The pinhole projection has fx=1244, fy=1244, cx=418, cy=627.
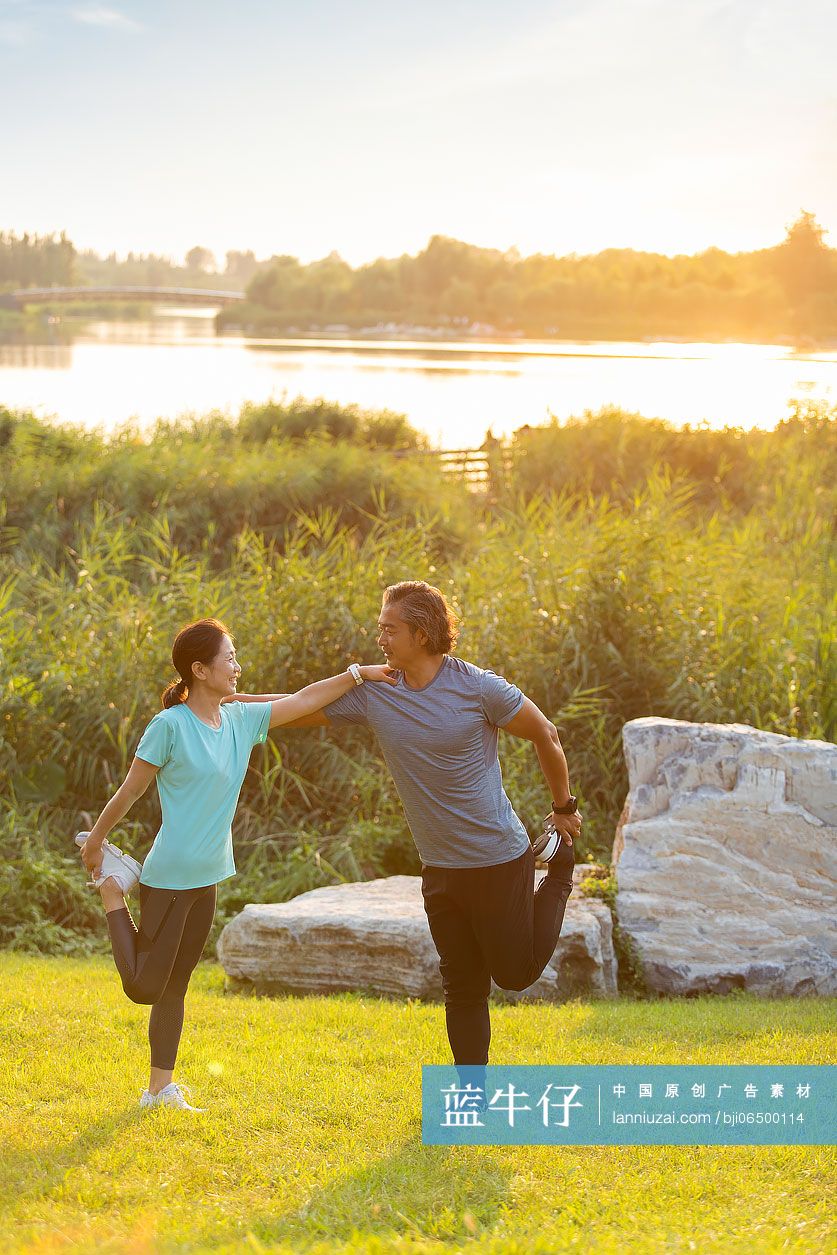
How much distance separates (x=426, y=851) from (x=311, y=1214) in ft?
3.84

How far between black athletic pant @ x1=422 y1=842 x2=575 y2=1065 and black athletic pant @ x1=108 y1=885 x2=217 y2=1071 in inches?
32.8

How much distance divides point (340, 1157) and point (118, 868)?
1.21 metres

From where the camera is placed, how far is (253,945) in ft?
21.3

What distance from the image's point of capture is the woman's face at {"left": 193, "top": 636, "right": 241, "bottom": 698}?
4270 millimetres

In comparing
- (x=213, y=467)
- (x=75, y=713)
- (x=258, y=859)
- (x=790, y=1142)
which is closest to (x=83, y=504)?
(x=213, y=467)

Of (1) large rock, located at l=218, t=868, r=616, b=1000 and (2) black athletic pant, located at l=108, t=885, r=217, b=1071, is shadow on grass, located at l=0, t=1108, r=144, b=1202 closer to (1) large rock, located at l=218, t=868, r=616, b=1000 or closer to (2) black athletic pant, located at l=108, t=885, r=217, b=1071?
(2) black athletic pant, located at l=108, t=885, r=217, b=1071

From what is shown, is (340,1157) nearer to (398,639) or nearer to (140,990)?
(140,990)

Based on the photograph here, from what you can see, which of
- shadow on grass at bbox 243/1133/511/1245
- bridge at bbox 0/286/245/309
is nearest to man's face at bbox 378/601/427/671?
shadow on grass at bbox 243/1133/511/1245

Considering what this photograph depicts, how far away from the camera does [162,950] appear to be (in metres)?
4.26

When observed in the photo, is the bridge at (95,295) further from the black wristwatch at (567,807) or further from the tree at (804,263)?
the black wristwatch at (567,807)

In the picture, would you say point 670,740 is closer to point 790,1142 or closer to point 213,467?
point 790,1142

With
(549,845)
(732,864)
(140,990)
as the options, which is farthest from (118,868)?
(732,864)

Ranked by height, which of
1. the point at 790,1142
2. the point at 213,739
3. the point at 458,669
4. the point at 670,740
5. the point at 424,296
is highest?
the point at 424,296

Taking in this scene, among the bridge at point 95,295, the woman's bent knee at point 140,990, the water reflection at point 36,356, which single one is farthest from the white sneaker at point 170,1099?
the bridge at point 95,295
